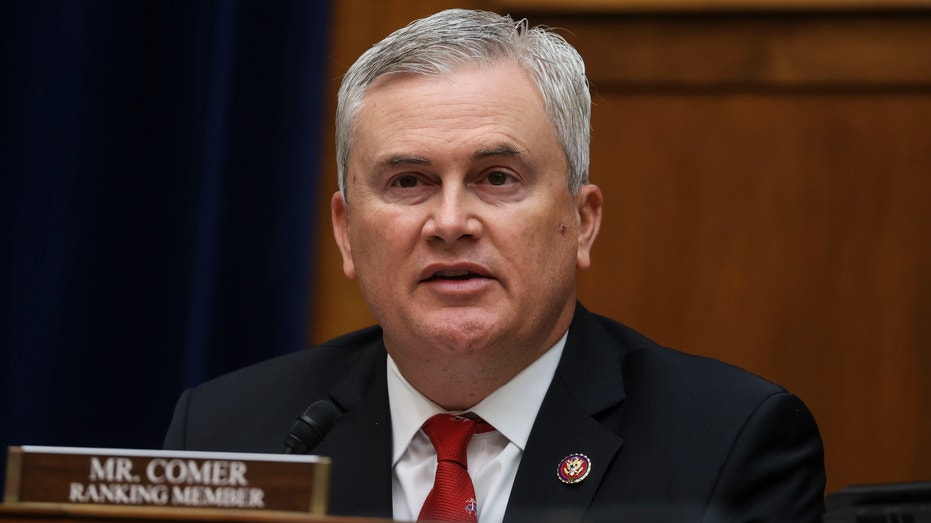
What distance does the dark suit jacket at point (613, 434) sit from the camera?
2.03 metres

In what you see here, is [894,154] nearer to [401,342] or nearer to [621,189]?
[621,189]

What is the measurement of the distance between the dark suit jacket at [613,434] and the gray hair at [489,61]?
1.26 feet

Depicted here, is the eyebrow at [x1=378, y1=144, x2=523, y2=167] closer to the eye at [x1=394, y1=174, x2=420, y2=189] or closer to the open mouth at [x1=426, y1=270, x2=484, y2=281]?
the eye at [x1=394, y1=174, x2=420, y2=189]

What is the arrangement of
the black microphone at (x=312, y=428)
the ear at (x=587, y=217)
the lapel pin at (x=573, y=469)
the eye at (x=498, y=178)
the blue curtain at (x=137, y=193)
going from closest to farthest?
the black microphone at (x=312, y=428)
the lapel pin at (x=573, y=469)
the eye at (x=498, y=178)
the ear at (x=587, y=217)
the blue curtain at (x=137, y=193)

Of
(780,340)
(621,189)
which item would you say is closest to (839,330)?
(780,340)

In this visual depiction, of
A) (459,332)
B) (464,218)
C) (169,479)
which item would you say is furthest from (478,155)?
(169,479)

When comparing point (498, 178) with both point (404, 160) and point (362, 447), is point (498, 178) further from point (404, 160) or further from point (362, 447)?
point (362, 447)

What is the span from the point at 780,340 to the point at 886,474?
1.25 ft

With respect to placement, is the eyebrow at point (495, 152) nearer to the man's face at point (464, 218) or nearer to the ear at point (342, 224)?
the man's face at point (464, 218)

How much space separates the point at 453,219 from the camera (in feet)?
6.84

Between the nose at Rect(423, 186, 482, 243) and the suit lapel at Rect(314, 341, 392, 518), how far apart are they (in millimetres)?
406

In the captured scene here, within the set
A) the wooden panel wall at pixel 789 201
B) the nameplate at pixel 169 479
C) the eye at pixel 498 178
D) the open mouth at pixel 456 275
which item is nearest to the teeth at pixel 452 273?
the open mouth at pixel 456 275

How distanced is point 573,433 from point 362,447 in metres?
0.41

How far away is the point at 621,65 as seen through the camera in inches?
114
